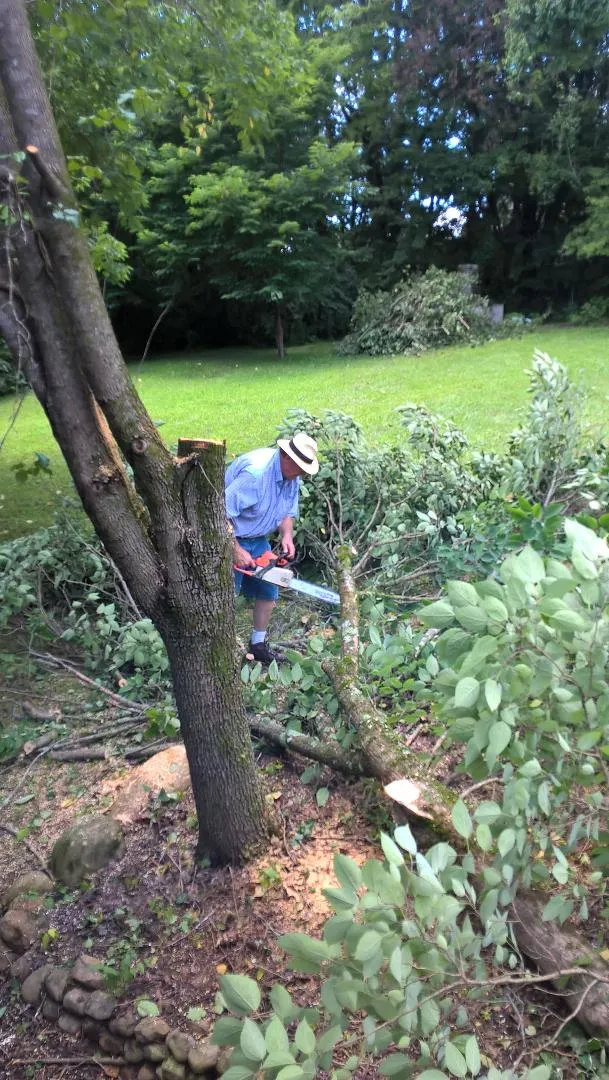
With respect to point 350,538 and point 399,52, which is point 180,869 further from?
point 399,52

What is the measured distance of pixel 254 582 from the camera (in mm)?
4160

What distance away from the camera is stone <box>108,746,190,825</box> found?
2.75 meters

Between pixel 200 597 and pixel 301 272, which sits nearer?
pixel 200 597

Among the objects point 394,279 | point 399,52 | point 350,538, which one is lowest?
point 350,538

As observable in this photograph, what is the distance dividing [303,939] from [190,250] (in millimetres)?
19332

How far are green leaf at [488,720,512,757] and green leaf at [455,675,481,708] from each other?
0.17ft

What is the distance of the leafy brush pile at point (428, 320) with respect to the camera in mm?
16547

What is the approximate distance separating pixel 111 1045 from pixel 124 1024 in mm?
99

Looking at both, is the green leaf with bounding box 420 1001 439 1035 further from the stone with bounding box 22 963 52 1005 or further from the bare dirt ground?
the stone with bounding box 22 963 52 1005

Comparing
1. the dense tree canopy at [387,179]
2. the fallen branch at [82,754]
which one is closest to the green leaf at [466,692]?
the fallen branch at [82,754]

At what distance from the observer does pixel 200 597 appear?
2.00m

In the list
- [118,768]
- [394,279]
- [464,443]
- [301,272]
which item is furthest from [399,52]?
[118,768]

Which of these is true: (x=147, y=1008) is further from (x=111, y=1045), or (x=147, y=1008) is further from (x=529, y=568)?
(x=529, y=568)

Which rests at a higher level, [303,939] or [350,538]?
[303,939]
